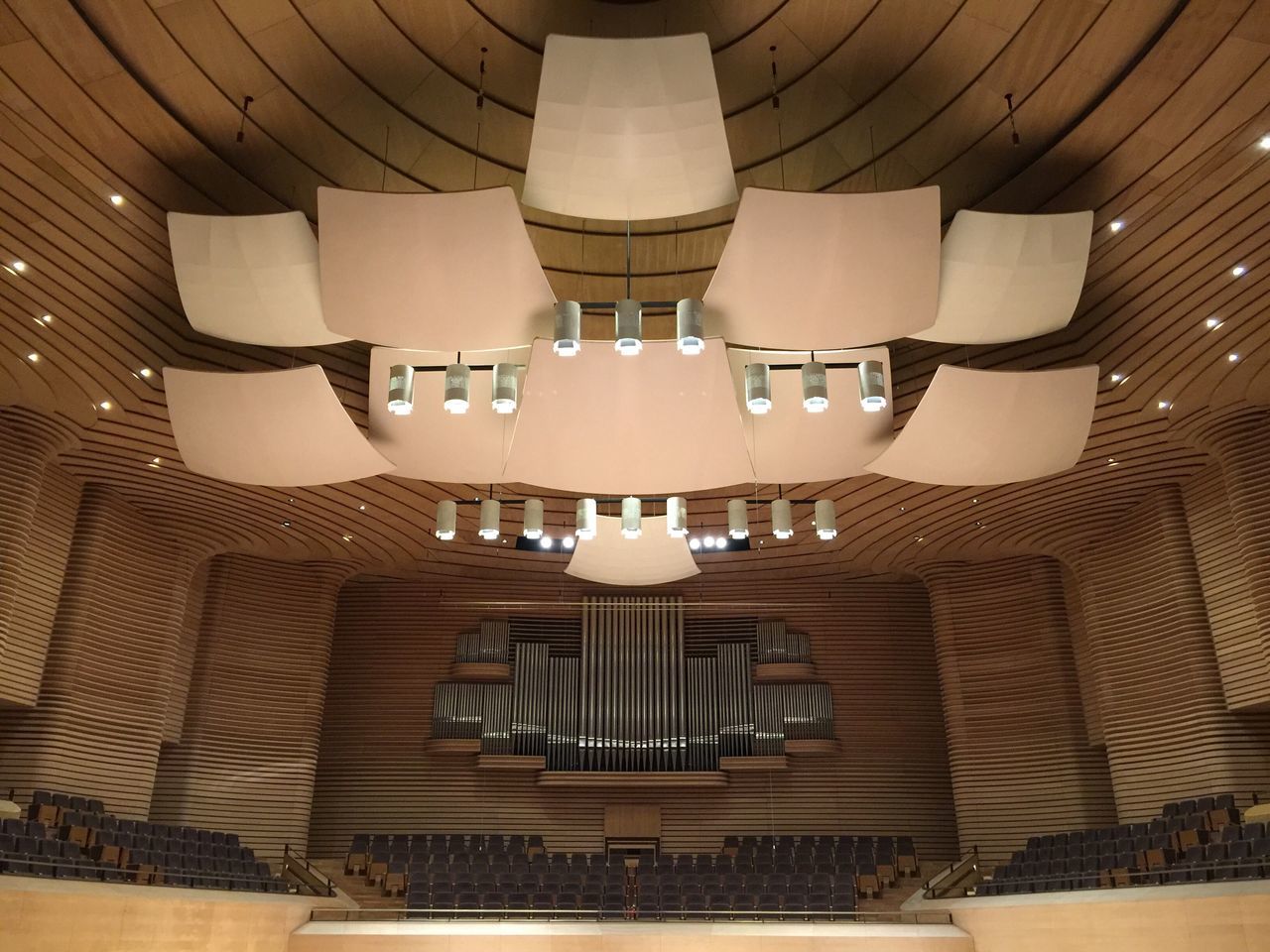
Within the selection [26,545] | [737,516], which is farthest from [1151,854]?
[26,545]

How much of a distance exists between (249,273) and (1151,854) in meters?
10.1

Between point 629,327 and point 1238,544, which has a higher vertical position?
point 629,327

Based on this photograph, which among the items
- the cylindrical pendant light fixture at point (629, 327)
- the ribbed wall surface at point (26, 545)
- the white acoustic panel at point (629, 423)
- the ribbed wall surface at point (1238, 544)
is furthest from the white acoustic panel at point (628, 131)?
the ribbed wall surface at point (26, 545)

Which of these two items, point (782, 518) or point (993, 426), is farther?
point (782, 518)

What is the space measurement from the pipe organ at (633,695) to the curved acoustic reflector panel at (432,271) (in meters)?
8.89

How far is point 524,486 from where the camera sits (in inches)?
514

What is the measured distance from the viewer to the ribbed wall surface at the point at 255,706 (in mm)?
13875

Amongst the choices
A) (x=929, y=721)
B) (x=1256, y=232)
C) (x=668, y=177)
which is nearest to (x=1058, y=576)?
(x=929, y=721)

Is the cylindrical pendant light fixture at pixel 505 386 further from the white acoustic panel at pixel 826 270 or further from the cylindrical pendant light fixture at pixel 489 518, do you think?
the cylindrical pendant light fixture at pixel 489 518

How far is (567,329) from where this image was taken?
7.41 m

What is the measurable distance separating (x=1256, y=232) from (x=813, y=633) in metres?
10.0

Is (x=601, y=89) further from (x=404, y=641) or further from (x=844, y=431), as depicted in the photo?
(x=404, y=641)

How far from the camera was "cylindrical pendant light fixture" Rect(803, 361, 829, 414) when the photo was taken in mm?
8016

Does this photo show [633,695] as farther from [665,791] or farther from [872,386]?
[872,386]
